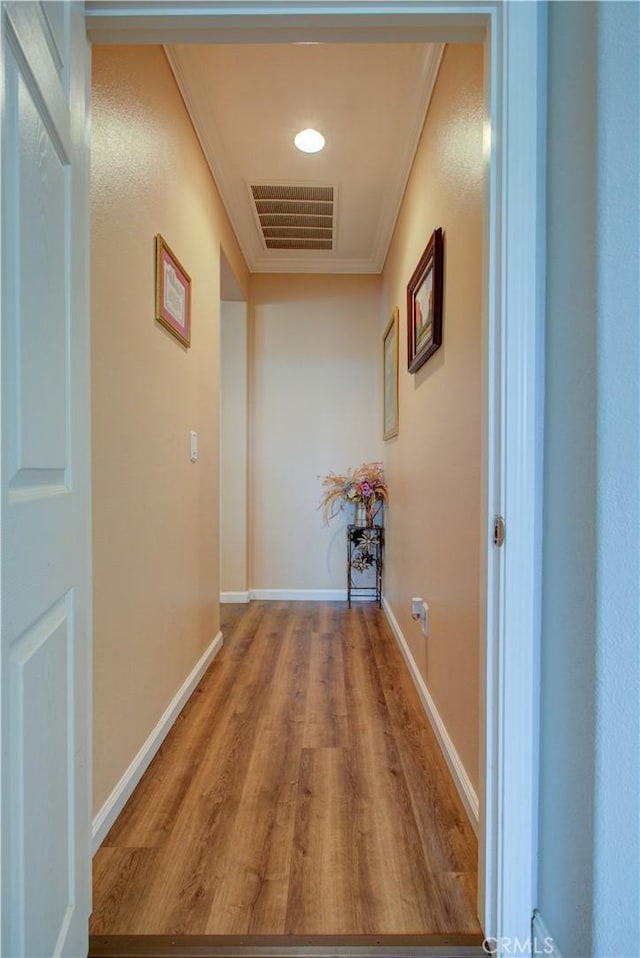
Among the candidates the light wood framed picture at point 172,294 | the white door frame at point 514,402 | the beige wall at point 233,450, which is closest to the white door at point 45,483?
the white door frame at point 514,402

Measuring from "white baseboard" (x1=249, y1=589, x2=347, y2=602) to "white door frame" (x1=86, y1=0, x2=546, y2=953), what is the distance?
2816mm

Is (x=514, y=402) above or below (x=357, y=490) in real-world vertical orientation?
above

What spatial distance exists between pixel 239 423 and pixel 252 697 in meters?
2.09

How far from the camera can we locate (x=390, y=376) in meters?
3.12

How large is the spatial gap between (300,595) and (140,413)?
2500 millimetres

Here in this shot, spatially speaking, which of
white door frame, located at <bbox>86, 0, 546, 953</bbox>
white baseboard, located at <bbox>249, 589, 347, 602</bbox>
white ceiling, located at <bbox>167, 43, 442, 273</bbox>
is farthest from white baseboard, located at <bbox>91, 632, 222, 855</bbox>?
white ceiling, located at <bbox>167, 43, 442, 273</bbox>

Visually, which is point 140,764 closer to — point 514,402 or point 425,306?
point 514,402

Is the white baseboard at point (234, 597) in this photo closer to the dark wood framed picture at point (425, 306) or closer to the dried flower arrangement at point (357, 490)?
the dried flower arrangement at point (357, 490)

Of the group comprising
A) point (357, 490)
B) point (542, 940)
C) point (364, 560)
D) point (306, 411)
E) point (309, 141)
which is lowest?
point (542, 940)

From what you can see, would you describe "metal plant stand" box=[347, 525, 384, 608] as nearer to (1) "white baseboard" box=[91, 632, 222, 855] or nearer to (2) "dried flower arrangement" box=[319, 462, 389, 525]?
(2) "dried flower arrangement" box=[319, 462, 389, 525]

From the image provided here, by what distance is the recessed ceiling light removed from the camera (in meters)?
2.29

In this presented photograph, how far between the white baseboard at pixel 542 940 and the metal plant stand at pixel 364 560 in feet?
8.48

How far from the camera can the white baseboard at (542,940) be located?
0.87 metres

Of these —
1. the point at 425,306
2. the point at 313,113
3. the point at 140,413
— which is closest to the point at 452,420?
the point at 425,306
